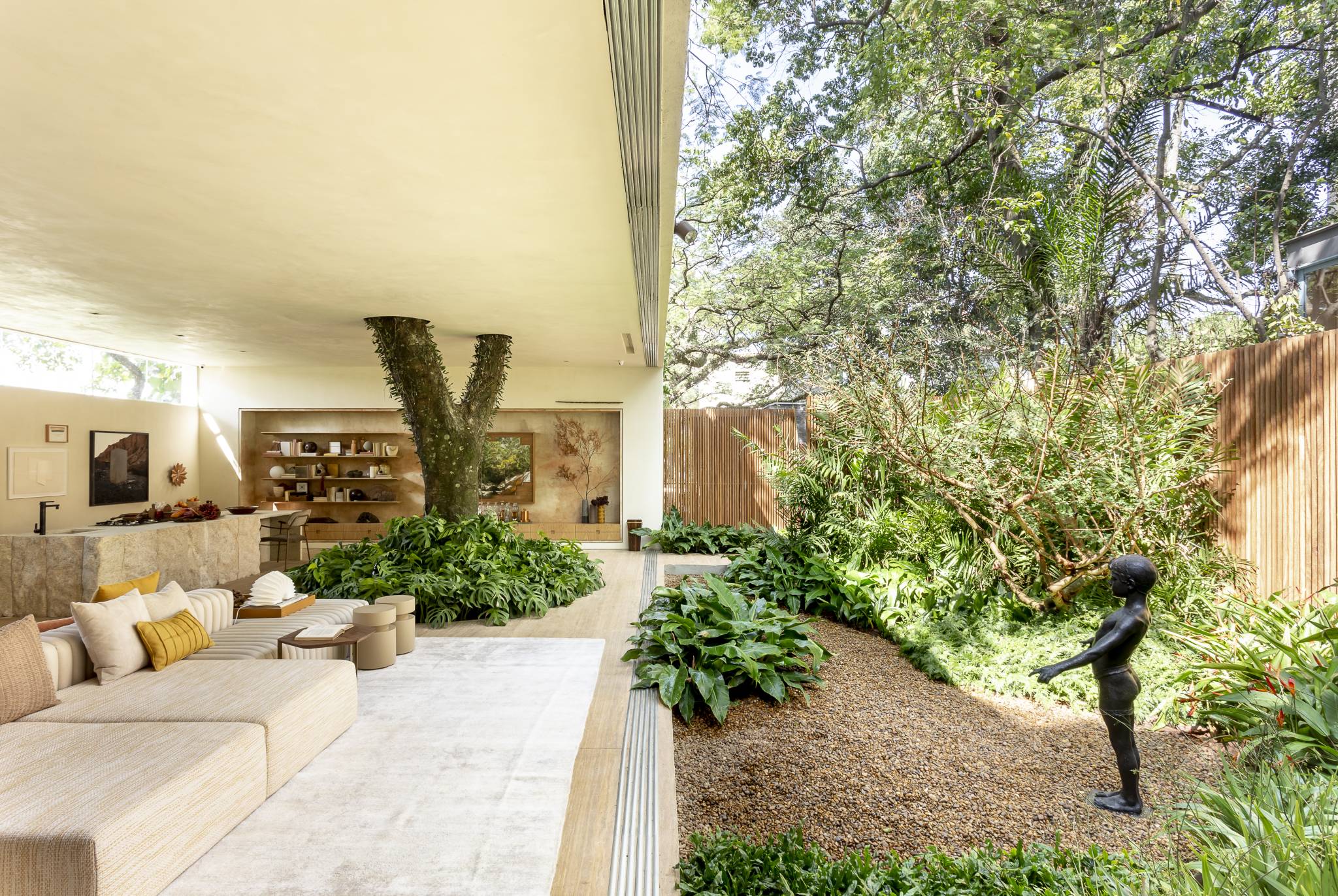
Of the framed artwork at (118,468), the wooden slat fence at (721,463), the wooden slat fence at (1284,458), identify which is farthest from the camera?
the wooden slat fence at (721,463)

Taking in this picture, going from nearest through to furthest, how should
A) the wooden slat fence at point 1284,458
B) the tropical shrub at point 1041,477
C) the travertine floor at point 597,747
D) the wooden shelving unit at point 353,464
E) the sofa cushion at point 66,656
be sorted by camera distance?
1. the travertine floor at point 597,747
2. the sofa cushion at point 66,656
3. the wooden slat fence at point 1284,458
4. the tropical shrub at point 1041,477
5. the wooden shelving unit at point 353,464

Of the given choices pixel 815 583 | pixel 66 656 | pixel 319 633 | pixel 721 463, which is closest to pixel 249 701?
pixel 66 656

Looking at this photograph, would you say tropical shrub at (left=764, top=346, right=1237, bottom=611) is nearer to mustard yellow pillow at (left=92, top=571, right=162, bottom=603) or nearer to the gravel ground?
the gravel ground

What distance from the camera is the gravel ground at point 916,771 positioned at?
2600mm

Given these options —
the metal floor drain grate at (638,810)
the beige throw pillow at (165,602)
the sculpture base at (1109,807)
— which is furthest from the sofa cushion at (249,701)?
the sculpture base at (1109,807)

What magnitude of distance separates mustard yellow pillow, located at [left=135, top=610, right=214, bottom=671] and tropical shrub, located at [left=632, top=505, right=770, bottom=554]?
239 inches

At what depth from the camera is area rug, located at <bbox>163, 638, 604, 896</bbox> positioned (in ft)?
7.32

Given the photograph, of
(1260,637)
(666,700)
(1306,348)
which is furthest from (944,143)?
(666,700)

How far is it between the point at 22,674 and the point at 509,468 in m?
7.99

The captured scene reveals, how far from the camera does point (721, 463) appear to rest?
10109 millimetres

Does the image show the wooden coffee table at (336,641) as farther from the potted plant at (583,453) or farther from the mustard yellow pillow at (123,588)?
the potted plant at (583,453)

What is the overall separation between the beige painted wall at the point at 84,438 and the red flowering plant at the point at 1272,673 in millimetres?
10615

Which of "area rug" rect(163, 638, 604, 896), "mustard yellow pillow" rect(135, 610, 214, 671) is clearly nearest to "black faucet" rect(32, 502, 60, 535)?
"mustard yellow pillow" rect(135, 610, 214, 671)

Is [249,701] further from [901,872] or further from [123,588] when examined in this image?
[901,872]
